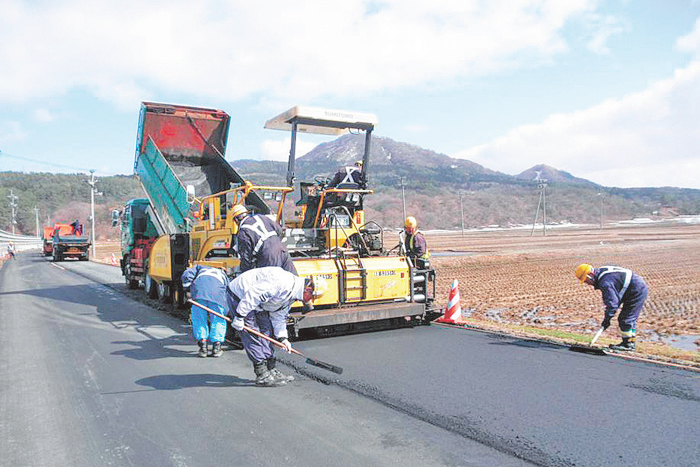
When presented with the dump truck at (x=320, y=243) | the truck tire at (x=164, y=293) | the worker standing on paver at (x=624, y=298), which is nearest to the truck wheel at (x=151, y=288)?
the truck tire at (x=164, y=293)

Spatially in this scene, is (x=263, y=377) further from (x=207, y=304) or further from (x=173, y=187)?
(x=173, y=187)

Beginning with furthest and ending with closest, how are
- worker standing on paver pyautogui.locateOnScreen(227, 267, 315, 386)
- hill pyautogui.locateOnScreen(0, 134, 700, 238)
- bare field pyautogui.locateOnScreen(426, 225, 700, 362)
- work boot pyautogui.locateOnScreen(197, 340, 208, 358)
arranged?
hill pyautogui.locateOnScreen(0, 134, 700, 238), bare field pyautogui.locateOnScreen(426, 225, 700, 362), work boot pyautogui.locateOnScreen(197, 340, 208, 358), worker standing on paver pyautogui.locateOnScreen(227, 267, 315, 386)

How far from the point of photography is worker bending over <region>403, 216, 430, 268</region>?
8912 millimetres

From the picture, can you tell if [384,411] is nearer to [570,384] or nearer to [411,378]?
[411,378]

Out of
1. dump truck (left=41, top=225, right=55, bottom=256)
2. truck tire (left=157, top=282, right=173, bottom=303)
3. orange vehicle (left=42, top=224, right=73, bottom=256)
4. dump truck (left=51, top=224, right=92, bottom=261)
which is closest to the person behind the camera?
truck tire (left=157, top=282, right=173, bottom=303)

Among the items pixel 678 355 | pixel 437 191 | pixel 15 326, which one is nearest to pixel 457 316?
pixel 678 355

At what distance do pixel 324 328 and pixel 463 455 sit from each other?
14.0ft

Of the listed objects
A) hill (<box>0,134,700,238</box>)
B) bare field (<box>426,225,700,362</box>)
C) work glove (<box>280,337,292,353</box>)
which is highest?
hill (<box>0,134,700,238</box>)

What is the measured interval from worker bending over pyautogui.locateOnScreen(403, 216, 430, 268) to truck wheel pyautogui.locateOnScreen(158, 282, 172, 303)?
5503mm

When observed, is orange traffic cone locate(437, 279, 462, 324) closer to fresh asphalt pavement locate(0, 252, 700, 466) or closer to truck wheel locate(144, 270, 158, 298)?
fresh asphalt pavement locate(0, 252, 700, 466)

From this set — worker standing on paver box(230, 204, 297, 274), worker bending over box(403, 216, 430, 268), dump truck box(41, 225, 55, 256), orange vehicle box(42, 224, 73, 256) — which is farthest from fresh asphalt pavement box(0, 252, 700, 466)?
dump truck box(41, 225, 55, 256)

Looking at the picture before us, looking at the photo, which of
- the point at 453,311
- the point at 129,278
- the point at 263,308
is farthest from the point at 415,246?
the point at 129,278

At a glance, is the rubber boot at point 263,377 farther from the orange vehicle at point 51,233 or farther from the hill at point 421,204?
the hill at point 421,204

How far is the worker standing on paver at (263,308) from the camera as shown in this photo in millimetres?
5266
